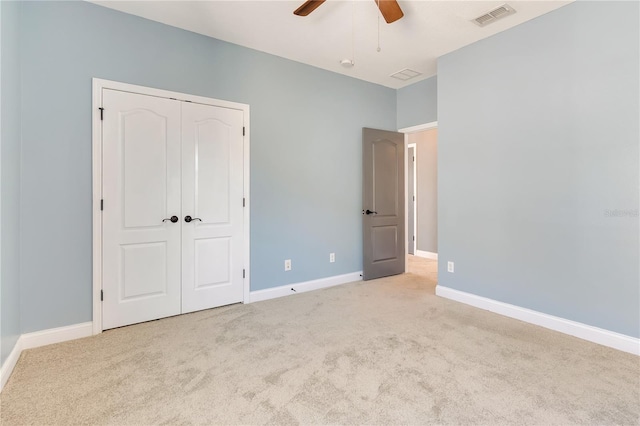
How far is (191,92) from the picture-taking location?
3104 mm

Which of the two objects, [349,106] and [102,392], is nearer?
[102,392]

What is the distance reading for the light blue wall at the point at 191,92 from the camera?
246 centimetres

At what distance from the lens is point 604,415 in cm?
167

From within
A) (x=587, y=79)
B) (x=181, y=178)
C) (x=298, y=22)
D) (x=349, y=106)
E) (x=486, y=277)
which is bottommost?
(x=486, y=277)

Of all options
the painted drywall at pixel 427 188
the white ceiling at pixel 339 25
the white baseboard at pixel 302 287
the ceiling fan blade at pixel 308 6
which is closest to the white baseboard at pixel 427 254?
the painted drywall at pixel 427 188

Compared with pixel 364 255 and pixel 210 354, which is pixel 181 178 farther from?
pixel 364 255

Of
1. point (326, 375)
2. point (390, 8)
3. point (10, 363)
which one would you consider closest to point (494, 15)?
point (390, 8)

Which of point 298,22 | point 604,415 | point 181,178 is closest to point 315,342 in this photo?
point 604,415

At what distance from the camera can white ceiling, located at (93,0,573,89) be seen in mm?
2670

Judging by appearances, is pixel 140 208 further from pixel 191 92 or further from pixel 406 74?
pixel 406 74

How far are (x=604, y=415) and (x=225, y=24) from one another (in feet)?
13.0

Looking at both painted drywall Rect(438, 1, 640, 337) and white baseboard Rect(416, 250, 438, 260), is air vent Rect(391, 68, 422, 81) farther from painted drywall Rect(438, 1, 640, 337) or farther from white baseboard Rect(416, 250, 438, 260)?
white baseboard Rect(416, 250, 438, 260)

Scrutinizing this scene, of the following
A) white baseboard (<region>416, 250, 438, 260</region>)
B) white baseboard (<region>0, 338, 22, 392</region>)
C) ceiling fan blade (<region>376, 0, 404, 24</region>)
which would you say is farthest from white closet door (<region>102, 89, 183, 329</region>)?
white baseboard (<region>416, 250, 438, 260</region>)

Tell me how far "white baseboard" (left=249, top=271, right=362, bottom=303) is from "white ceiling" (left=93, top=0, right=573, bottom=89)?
2709mm
